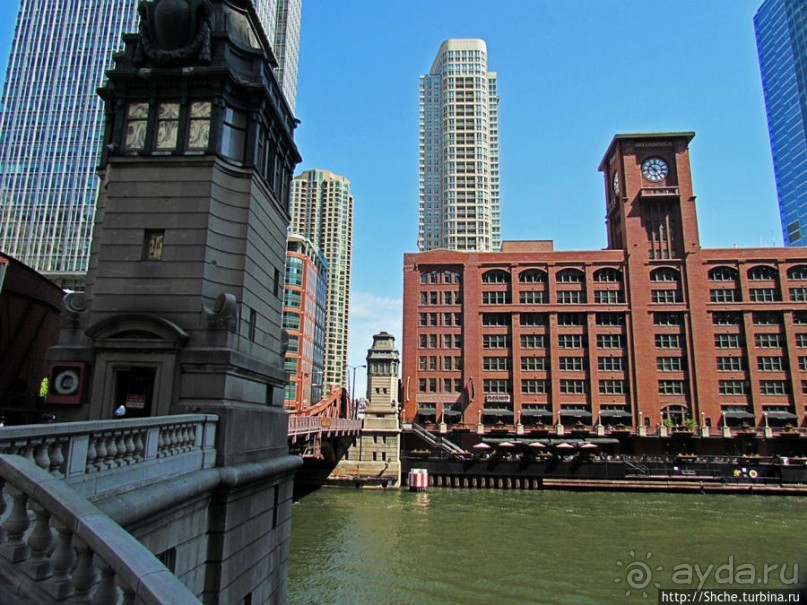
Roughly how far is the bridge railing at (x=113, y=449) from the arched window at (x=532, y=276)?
236ft

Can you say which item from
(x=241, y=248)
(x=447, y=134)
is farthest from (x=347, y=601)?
(x=447, y=134)

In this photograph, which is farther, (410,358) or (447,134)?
(447,134)

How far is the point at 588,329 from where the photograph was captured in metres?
77.8

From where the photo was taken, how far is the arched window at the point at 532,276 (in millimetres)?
80625

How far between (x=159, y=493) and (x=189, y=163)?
27.9 ft

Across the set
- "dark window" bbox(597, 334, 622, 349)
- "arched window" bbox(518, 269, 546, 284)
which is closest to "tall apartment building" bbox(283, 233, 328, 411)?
"arched window" bbox(518, 269, 546, 284)

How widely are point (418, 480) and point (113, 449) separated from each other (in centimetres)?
4804

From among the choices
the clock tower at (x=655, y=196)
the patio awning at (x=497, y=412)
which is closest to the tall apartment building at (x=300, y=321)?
the patio awning at (x=497, y=412)

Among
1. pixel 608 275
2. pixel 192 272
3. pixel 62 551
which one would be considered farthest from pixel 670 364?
pixel 62 551

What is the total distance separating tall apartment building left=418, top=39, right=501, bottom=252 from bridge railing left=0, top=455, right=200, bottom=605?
15572 cm

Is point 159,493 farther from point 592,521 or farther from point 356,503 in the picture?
point 356,503

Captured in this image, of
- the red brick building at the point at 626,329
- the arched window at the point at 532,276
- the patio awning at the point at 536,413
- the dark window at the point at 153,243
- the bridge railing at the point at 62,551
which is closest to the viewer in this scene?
the bridge railing at the point at 62,551

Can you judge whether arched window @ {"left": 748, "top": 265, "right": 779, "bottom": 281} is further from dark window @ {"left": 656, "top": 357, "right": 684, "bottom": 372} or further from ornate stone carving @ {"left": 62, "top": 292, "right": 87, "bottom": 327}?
ornate stone carving @ {"left": 62, "top": 292, "right": 87, "bottom": 327}

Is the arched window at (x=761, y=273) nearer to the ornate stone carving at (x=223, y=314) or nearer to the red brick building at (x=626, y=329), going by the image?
the red brick building at (x=626, y=329)
